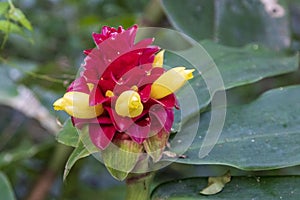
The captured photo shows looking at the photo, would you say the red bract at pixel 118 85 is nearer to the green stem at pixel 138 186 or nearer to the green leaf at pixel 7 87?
the green stem at pixel 138 186

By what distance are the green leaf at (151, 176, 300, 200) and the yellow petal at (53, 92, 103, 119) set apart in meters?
0.15

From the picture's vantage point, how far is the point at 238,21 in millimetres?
1141

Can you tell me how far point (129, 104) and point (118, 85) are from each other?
0.11ft

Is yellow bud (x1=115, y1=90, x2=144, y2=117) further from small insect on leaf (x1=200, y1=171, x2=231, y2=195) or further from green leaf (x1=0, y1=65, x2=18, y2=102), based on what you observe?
green leaf (x1=0, y1=65, x2=18, y2=102)

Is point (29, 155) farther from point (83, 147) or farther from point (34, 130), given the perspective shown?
point (83, 147)

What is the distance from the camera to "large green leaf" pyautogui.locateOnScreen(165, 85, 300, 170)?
0.66 meters

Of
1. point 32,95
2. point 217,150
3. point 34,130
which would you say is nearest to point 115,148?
point 217,150

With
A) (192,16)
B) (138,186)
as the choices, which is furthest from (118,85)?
(192,16)

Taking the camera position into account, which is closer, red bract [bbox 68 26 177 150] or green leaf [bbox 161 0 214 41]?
red bract [bbox 68 26 177 150]

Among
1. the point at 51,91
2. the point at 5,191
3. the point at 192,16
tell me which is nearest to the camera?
the point at 5,191

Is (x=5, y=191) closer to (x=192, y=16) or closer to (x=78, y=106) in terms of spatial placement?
(x=78, y=106)

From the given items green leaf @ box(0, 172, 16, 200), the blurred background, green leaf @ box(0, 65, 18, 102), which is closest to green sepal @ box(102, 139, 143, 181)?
green leaf @ box(0, 172, 16, 200)

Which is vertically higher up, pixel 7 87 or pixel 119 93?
pixel 119 93

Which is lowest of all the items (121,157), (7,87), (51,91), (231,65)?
(51,91)
